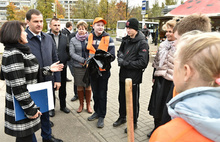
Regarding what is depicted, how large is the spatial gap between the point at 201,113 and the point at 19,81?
1.87 m

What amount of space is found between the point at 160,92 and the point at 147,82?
4.24 meters

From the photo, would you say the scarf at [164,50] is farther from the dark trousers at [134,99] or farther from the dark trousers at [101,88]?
the dark trousers at [101,88]

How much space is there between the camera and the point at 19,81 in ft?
6.50

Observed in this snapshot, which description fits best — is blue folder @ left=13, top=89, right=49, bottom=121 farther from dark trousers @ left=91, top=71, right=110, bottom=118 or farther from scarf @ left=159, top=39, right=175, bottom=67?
scarf @ left=159, top=39, right=175, bottom=67

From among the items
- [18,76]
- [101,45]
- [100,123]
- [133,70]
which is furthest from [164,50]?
[18,76]

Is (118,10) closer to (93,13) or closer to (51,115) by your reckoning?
(93,13)

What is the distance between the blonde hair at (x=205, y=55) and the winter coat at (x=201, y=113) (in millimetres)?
71

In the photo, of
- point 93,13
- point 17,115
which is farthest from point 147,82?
point 93,13

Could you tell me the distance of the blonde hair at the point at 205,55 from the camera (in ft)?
2.73

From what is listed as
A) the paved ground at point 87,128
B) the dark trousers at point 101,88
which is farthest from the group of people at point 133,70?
the paved ground at point 87,128

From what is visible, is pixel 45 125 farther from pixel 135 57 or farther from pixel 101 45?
pixel 135 57

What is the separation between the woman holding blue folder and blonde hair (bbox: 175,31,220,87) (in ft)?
5.88

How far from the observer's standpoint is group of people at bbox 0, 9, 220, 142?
2.75ft

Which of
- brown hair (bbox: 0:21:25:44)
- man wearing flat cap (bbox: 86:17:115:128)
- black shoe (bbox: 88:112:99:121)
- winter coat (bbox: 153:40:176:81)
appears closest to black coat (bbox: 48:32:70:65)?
man wearing flat cap (bbox: 86:17:115:128)
